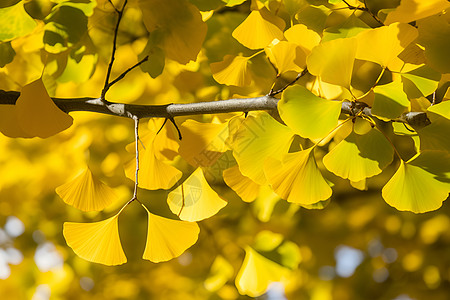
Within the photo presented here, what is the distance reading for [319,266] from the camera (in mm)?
1022

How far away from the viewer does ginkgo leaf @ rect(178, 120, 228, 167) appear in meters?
0.42

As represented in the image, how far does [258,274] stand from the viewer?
1.73 feet

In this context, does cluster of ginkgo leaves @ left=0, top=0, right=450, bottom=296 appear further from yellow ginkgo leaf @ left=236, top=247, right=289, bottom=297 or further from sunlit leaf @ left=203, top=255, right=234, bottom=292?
sunlit leaf @ left=203, top=255, right=234, bottom=292

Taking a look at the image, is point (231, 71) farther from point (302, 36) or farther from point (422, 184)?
point (422, 184)

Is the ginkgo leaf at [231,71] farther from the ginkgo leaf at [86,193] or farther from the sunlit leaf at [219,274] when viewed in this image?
the sunlit leaf at [219,274]

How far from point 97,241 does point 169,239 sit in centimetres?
6

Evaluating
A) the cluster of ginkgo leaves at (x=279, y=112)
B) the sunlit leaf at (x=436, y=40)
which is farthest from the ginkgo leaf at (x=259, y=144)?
the sunlit leaf at (x=436, y=40)

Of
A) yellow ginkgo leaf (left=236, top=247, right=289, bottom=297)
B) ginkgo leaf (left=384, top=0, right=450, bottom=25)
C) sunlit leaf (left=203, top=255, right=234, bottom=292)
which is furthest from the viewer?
sunlit leaf (left=203, top=255, right=234, bottom=292)

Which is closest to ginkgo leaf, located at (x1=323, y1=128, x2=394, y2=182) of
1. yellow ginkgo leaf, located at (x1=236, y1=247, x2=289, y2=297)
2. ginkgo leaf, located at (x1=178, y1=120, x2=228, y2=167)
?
ginkgo leaf, located at (x1=178, y1=120, x2=228, y2=167)

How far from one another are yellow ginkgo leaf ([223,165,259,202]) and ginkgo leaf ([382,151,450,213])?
121mm

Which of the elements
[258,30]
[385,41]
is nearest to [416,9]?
[385,41]

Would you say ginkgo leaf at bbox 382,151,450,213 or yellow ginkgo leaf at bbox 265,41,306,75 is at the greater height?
yellow ginkgo leaf at bbox 265,41,306,75

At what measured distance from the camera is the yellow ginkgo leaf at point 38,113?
0.37 m

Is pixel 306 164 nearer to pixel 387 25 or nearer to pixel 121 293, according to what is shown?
pixel 387 25
